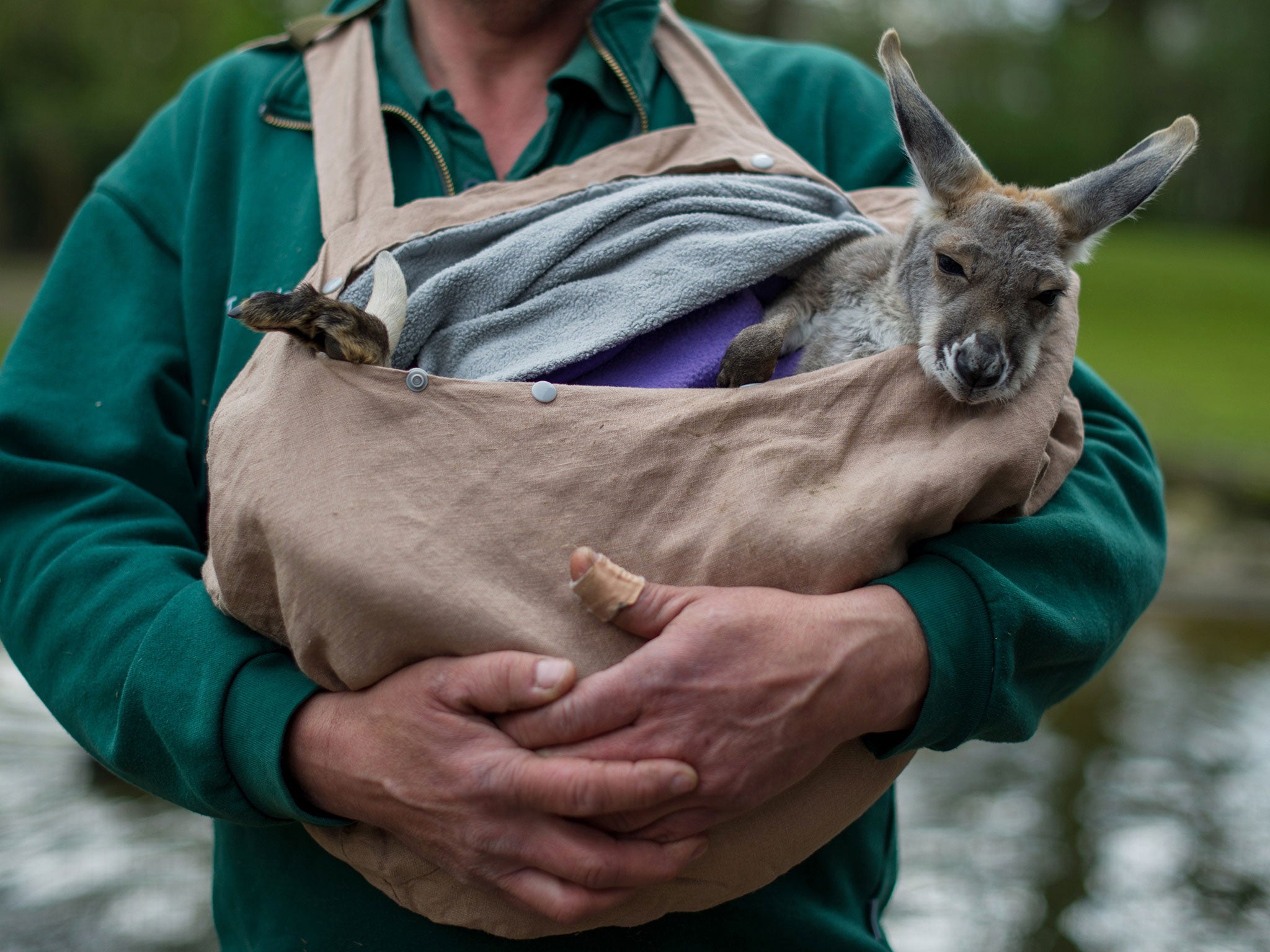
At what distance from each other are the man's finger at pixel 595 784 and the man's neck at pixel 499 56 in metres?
1.30

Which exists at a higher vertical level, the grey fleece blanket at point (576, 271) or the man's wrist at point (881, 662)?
the grey fleece blanket at point (576, 271)

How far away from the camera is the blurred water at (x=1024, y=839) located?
3531 millimetres

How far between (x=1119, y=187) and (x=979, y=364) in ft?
1.98

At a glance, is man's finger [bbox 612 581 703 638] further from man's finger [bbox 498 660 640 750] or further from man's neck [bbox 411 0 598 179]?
man's neck [bbox 411 0 598 179]

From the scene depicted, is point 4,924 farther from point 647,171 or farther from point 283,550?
point 647,171

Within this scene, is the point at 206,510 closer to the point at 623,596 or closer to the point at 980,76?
the point at 623,596

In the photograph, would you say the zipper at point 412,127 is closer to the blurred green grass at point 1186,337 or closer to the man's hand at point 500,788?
the man's hand at point 500,788

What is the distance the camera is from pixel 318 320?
5.27 ft

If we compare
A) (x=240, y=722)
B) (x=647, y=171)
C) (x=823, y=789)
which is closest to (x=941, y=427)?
(x=823, y=789)

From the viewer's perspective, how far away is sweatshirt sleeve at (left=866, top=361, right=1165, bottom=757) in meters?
1.65

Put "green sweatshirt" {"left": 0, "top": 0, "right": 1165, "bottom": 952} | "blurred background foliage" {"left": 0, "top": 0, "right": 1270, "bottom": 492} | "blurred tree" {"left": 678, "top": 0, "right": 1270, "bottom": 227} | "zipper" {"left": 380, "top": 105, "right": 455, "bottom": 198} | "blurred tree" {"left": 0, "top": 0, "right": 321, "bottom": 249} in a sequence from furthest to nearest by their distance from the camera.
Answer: "blurred tree" {"left": 678, "top": 0, "right": 1270, "bottom": 227} → "blurred tree" {"left": 0, "top": 0, "right": 321, "bottom": 249} → "blurred background foliage" {"left": 0, "top": 0, "right": 1270, "bottom": 492} → "zipper" {"left": 380, "top": 105, "right": 455, "bottom": 198} → "green sweatshirt" {"left": 0, "top": 0, "right": 1165, "bottom": 952}

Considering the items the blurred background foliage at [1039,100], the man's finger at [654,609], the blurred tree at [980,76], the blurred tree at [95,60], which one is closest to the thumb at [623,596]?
the man's finger at [654,609]

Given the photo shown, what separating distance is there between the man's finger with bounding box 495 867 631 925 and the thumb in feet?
1.21

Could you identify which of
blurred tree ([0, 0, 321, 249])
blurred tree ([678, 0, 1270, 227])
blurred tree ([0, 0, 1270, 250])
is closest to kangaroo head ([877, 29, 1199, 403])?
blurred tree ([0, 0, 1270, 250])
